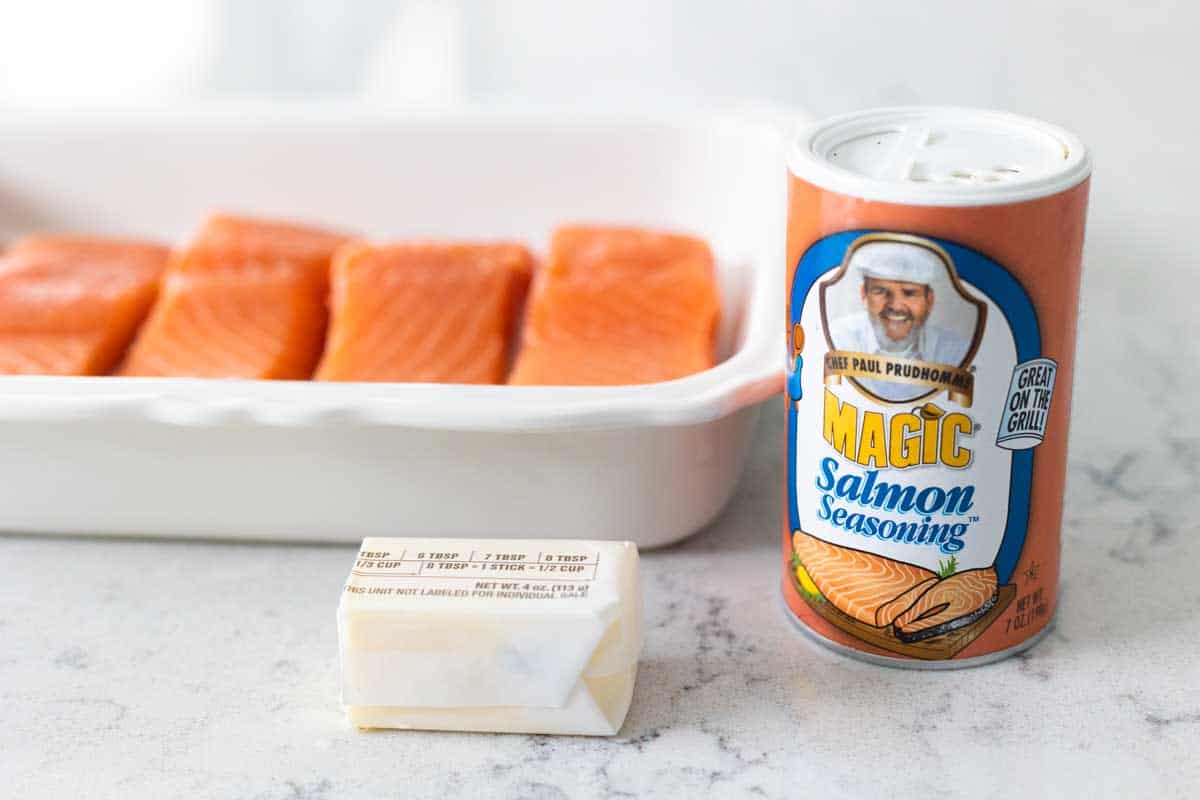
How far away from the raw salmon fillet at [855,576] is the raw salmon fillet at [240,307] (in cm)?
55

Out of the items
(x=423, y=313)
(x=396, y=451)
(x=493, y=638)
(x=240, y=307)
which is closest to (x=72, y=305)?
(x=240, y=307)

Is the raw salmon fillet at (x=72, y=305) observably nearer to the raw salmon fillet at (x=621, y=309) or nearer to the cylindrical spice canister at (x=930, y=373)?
the raw salmon fillet at (x=621, y=309)

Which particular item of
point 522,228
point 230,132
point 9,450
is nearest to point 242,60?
point 230,132

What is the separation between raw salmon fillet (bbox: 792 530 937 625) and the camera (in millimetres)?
925

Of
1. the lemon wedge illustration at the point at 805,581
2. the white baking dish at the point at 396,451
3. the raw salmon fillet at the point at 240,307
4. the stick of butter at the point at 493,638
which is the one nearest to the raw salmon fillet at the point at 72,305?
the raw salmon fillet at the point at 240,307

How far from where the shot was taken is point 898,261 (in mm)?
841

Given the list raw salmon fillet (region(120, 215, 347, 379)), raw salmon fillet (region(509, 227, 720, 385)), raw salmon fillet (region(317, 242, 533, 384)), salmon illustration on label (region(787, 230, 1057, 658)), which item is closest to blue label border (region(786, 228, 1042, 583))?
salmon illustration on label (region(787, 230, 1057, 658))

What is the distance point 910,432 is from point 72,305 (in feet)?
2.68

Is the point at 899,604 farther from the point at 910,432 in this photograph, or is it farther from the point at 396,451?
the point at 396,451

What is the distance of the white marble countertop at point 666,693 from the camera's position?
34.7 inches

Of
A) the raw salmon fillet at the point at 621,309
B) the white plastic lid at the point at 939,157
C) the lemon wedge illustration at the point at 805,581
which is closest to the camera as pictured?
the white plastic lid at the point at 939,157

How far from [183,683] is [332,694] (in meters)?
0.11

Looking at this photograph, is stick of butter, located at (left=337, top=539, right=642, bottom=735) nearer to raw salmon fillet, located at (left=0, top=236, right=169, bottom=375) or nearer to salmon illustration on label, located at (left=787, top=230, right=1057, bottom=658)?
salmon illustration on label, located at (left=787, top=230, right=1057, bottom=658)

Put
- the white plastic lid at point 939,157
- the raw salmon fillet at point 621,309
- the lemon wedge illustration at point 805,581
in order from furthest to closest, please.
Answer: the raw salmon fillet at point 621,309 → the lemon wedge illustration at point 805,581 → the white plastic lid at point 939,157
